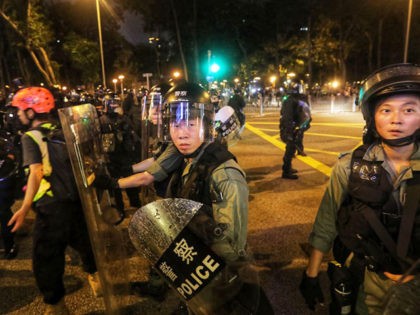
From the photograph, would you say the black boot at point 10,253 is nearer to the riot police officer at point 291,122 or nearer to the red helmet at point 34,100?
the red helmet at point 34,100

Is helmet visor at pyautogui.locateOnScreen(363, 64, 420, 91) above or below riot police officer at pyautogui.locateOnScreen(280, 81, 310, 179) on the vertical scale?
above

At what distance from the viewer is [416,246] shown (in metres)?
1.79

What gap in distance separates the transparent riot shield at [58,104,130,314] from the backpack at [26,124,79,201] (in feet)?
0.98

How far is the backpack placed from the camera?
2.96m

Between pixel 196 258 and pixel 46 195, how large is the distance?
6.53 ft

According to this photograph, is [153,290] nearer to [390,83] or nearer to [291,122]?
[390,83]

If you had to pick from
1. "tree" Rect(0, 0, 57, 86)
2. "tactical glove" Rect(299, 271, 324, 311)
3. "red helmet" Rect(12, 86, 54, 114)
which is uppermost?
"tree" Rect(0, 0, 57, 86)

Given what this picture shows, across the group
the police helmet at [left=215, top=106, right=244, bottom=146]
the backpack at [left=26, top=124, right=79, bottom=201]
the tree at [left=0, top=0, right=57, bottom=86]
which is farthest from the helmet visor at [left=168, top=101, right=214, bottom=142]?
the tree at [left=0, top=0, right=57, bottom=86]

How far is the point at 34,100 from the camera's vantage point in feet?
10.2

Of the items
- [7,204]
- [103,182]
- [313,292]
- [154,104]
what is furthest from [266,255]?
[7,204]

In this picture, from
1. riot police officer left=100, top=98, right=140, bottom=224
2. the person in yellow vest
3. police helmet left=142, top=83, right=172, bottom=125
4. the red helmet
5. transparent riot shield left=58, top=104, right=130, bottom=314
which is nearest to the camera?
transparent riot shield left=58, top=104, right=130, bottom=314

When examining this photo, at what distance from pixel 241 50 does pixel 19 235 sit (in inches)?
1419

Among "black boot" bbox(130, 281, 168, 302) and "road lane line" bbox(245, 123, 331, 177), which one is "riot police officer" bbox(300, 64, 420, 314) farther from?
"road lane line" bbox(245, 123, 331, 177)

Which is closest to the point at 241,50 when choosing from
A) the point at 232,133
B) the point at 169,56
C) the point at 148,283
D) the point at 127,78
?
the point at 169,56
